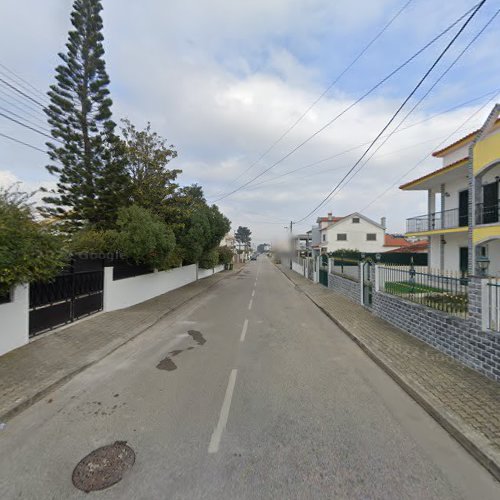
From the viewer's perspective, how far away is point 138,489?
2375 millimetres

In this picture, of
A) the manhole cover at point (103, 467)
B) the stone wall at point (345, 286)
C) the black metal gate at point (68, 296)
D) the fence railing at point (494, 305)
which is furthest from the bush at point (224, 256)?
the manhole cover at point (103, 467)

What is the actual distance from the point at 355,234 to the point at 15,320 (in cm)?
4270

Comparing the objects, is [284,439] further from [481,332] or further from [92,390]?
[481,332]

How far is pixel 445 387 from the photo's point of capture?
4.04m

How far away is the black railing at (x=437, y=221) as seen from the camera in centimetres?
1491

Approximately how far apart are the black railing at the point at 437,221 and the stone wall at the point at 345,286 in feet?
20.8

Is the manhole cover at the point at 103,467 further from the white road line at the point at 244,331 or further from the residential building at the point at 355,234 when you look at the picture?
the residential building at the point at 355,234

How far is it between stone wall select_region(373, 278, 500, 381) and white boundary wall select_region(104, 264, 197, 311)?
9.09 metres

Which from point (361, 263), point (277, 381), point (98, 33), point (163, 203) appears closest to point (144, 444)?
point (277, 381)

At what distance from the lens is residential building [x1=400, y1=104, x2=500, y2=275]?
33.9ft

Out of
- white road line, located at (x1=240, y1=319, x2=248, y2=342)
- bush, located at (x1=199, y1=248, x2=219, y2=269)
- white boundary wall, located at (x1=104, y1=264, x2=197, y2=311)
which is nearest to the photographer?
white road line, located at (x1=240, y1=319, x2=248, y2=342)

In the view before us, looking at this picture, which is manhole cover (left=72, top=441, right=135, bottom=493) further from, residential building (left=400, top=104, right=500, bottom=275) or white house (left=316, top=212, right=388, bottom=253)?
white house (left=316, top=212, right=388, bottom=253)

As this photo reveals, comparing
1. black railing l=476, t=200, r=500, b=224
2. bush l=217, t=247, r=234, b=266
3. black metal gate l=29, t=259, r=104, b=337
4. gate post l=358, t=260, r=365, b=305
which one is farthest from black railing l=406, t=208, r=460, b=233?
bush l=217, t=247, r=234, b=266

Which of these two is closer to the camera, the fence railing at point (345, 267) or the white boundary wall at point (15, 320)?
the white boundary wall at point (15, 320)
